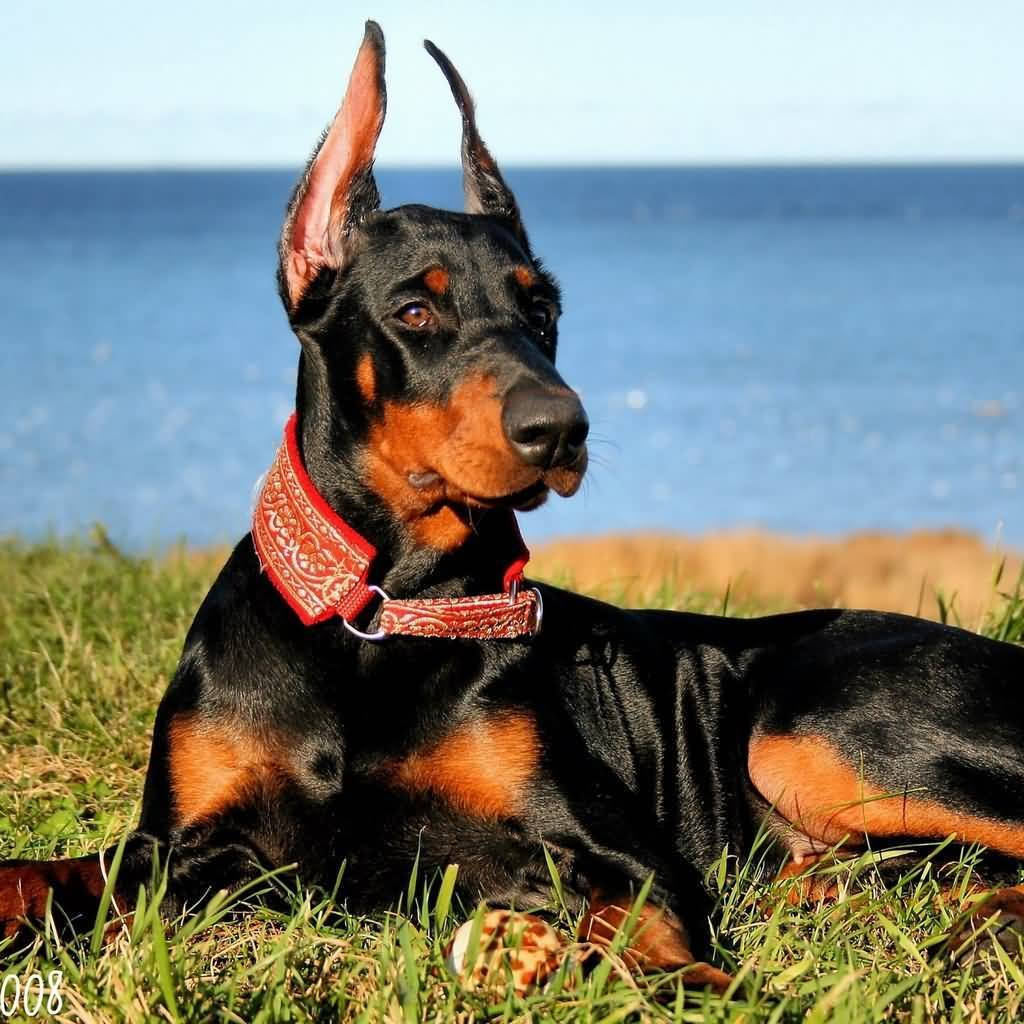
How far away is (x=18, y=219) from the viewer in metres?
87.6

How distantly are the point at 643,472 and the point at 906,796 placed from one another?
48.1 ft

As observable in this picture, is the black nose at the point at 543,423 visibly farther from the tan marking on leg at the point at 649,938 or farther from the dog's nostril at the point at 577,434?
the tan marking on leg at the point at 649,938

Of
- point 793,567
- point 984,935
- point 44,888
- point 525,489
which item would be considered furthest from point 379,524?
point 793,567

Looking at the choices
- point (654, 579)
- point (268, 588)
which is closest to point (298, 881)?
point (268, 588)

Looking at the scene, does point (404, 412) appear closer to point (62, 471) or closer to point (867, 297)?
point (62, 471)

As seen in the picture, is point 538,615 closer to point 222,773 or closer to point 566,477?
point 566,477

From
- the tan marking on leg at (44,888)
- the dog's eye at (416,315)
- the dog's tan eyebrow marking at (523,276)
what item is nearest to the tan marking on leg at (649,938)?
the tan marking on leg at (44,888)

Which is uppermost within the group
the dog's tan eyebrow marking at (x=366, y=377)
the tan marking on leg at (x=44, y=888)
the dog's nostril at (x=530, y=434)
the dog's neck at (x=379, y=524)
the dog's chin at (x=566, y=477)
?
the dog's tan eyebrow marking at (x=366, y=377)

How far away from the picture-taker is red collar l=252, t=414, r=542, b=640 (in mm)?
3352

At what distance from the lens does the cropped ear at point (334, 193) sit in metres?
3.50

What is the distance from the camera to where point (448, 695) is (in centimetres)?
336

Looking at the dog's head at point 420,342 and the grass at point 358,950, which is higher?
the dog's head at point 420,342

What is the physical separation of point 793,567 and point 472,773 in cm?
725

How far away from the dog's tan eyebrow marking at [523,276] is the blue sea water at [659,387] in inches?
18.2
